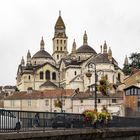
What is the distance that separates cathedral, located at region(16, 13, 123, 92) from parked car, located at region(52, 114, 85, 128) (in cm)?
10073

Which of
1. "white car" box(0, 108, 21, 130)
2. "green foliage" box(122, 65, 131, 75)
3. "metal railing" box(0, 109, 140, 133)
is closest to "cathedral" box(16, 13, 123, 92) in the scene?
"green foliage" box(122, 65, 131, 75)

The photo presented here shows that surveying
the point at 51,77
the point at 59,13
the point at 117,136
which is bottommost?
the point at 117,136

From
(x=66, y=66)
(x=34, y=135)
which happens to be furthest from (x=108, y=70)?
(x=34, y=135)

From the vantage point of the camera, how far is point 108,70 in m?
130

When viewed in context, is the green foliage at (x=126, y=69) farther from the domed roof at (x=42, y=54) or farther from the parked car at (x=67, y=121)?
the parked car at (x=67, y=121)

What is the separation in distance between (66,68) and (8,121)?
12561 cm

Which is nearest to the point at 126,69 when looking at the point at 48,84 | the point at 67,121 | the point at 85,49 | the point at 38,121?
the point at 85,49

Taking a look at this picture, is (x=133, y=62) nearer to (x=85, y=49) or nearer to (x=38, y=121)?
(x=85, y=49)

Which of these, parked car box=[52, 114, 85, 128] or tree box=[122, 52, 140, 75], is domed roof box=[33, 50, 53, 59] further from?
parked car box=[52, 114, 85, 128]

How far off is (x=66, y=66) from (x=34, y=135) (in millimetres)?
126923

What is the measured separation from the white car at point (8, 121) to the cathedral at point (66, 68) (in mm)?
106574

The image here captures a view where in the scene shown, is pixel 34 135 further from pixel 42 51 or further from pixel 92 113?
pixel 42 51

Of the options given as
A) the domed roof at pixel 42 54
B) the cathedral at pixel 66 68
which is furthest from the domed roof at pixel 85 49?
the domed roof at pixel 42 54

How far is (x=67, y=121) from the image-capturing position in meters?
22.4
